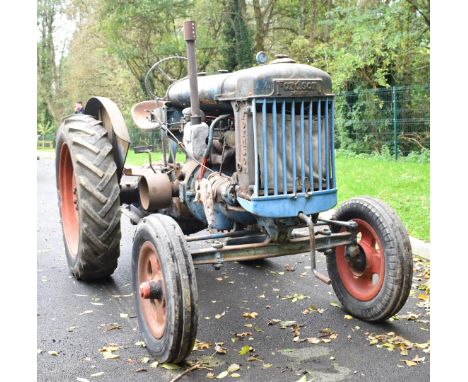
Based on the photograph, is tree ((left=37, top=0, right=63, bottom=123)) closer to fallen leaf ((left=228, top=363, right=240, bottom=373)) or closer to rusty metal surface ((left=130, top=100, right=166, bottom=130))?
rusty metal surface ((left=130, top=100, right=166, bottom=130))

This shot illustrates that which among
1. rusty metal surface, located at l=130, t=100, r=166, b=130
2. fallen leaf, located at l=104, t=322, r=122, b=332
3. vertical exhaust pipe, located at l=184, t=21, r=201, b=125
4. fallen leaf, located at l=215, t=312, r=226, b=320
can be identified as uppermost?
vertical exhaust pipe, located at l=184, t=21, r=201, b=125

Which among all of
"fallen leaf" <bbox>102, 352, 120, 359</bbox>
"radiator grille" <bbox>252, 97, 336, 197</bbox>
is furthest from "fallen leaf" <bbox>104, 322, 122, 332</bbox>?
"radiator grille" <bbox>252, 97, 336, 197</bbox>

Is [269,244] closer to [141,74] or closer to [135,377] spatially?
[135,377]

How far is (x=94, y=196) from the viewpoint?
4.80m

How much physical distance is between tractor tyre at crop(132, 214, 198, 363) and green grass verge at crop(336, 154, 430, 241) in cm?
363

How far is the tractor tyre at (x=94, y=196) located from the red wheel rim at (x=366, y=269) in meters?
1.95

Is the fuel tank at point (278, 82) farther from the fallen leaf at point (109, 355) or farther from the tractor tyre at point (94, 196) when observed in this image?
the fallen leaf at point (109, 355)

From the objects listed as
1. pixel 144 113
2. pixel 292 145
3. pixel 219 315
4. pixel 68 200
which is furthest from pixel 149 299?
pixel 144 113

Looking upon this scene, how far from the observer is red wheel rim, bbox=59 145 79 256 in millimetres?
5797

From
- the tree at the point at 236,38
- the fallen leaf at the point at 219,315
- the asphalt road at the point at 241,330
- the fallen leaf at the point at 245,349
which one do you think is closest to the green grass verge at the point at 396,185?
the asphalt road at the point at 241,330

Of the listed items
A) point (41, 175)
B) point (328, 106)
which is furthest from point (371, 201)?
point (41, 175)

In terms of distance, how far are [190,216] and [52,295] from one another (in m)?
1.44

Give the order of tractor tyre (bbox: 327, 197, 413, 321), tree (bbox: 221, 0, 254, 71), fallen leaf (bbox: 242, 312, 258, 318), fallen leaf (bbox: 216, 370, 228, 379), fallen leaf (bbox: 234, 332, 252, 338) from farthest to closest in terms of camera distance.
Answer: tree (bbox: 221, 0, 254, 71) < fallen leaf (bbox: 242, 312, 258, 318) < fallen leaf (bbox: 234, 332, 252, 338) < tractor tyre (bbox: 327, 197, 413, 321) < fallen leaf (bbox: 216, 370, 228, 379)

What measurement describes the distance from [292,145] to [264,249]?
0.76 meters
